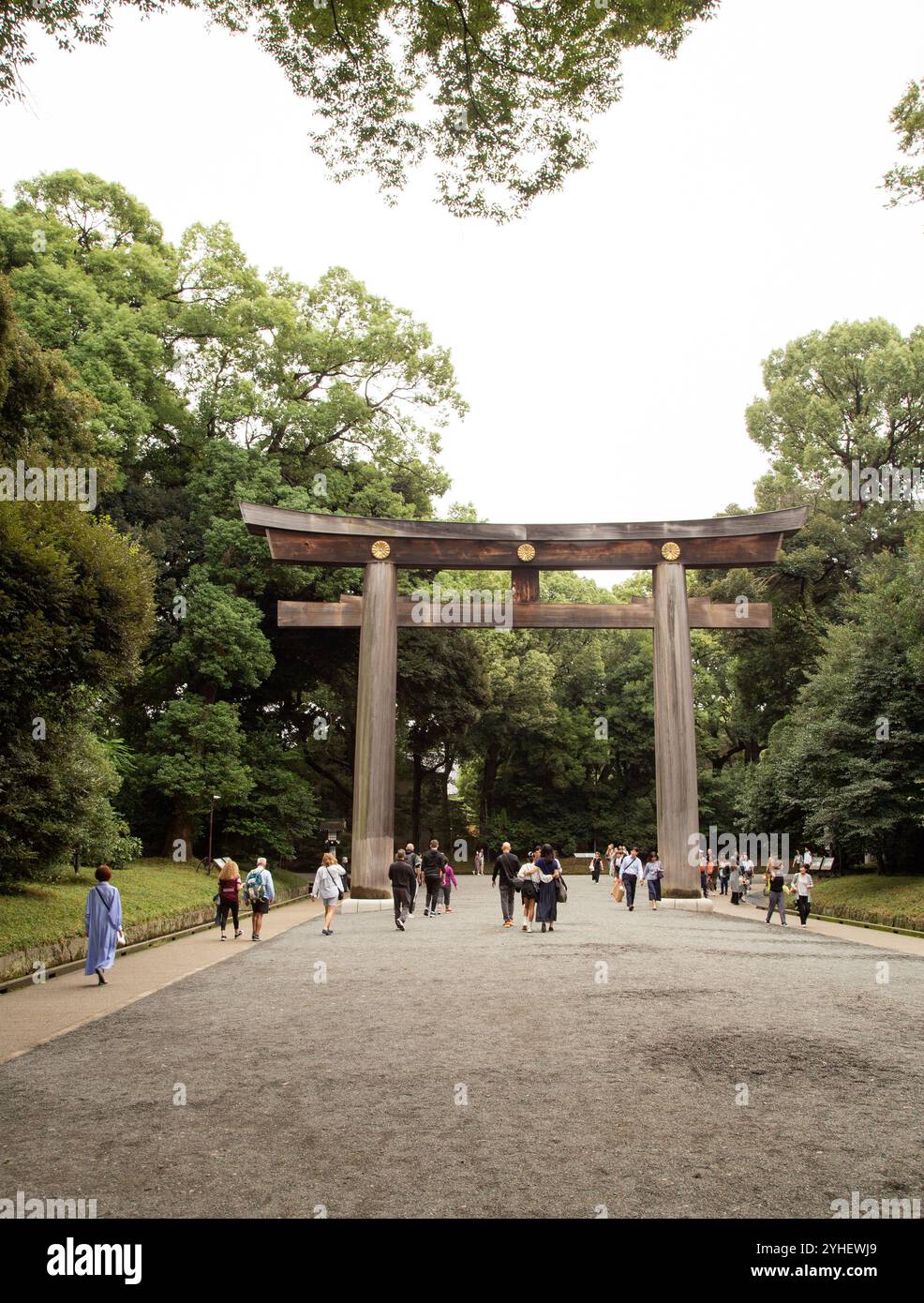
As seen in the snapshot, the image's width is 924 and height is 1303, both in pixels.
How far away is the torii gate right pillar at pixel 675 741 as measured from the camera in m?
24.7

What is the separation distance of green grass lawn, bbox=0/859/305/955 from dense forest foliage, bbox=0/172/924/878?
0.66 meters

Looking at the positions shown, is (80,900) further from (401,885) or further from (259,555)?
(259,555)

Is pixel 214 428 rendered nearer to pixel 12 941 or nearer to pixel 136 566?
pixel 136 566

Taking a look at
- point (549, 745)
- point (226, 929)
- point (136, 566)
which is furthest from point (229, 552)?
point (549, 745)

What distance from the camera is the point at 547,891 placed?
714 inches

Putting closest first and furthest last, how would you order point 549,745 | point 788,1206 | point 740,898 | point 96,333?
point 788,1206
point 96,333
point 740,898
point 549,745

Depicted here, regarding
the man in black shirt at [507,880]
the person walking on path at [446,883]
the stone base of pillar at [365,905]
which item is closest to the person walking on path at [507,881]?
the man in black shirt at [507,880]

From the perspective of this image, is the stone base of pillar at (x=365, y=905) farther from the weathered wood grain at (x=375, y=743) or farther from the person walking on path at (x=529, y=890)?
the person walking on path at (x=529, y=890)

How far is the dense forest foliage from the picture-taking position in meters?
16.4

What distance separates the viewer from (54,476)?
15.6 metres

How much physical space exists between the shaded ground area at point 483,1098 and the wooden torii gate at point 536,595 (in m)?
13.2

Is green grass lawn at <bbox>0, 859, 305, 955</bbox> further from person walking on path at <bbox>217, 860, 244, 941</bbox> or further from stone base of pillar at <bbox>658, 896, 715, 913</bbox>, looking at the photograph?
stone base of pillar at <bbox>658, 896, 715, 913</bbox>

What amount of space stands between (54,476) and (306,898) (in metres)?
21.9

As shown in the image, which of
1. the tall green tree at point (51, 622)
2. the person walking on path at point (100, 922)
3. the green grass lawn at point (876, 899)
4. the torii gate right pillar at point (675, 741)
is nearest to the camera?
the person walking on path at point (100, 922)
